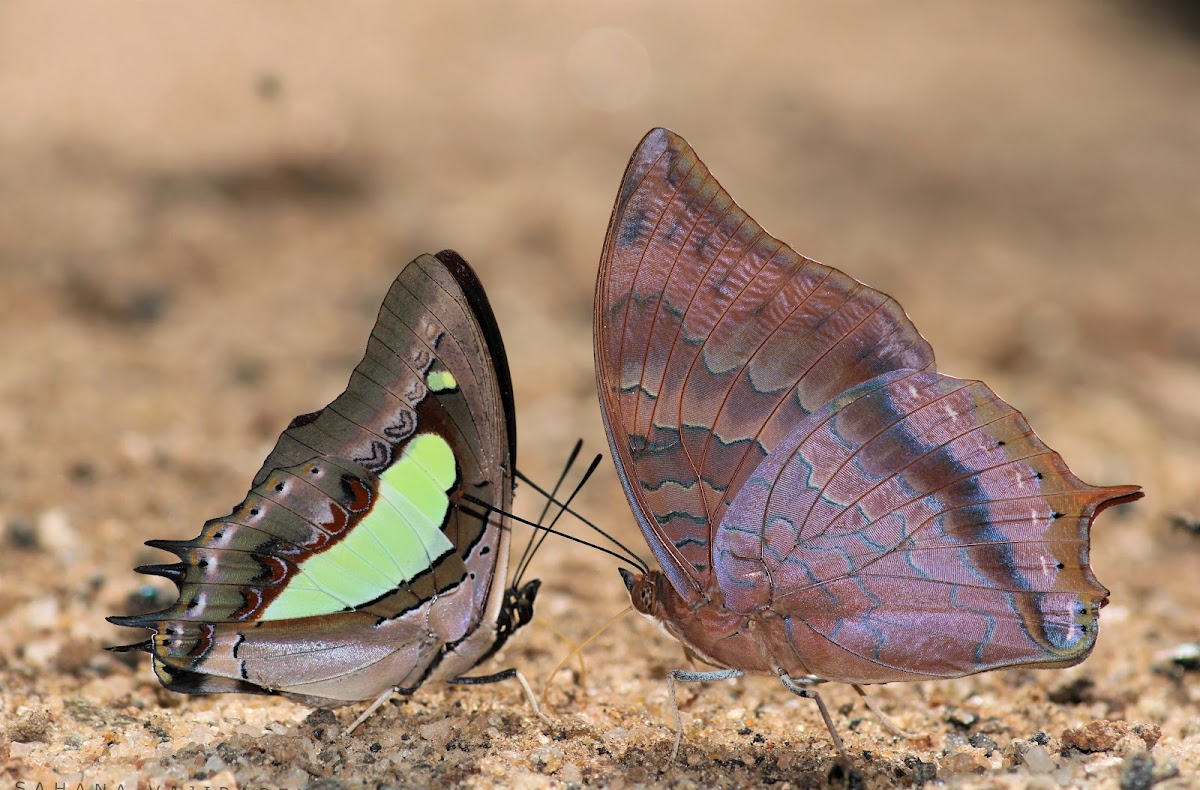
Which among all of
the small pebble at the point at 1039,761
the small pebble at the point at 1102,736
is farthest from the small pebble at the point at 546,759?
the small pebble at the point at 1102,736

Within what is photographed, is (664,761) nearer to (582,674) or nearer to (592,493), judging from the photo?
(582,674)

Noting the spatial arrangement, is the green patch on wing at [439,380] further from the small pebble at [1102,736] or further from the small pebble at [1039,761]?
the small pebble at [1102,736]

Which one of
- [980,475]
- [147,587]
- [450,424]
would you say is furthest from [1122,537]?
[147,587]

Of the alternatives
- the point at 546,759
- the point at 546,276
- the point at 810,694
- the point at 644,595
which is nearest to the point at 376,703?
the point at 546,759

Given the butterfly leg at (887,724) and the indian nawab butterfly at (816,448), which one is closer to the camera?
the indian nawab butterfly at (816,448)

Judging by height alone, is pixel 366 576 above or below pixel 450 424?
below

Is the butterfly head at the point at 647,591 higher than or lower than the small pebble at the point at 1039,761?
higher

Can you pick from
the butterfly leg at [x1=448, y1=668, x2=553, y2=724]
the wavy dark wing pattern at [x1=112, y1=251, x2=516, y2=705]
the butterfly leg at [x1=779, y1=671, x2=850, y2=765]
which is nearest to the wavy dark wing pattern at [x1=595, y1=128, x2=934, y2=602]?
the wavy dark wing pattern at [x1=112, y1=251, x2=516, y2=705]
